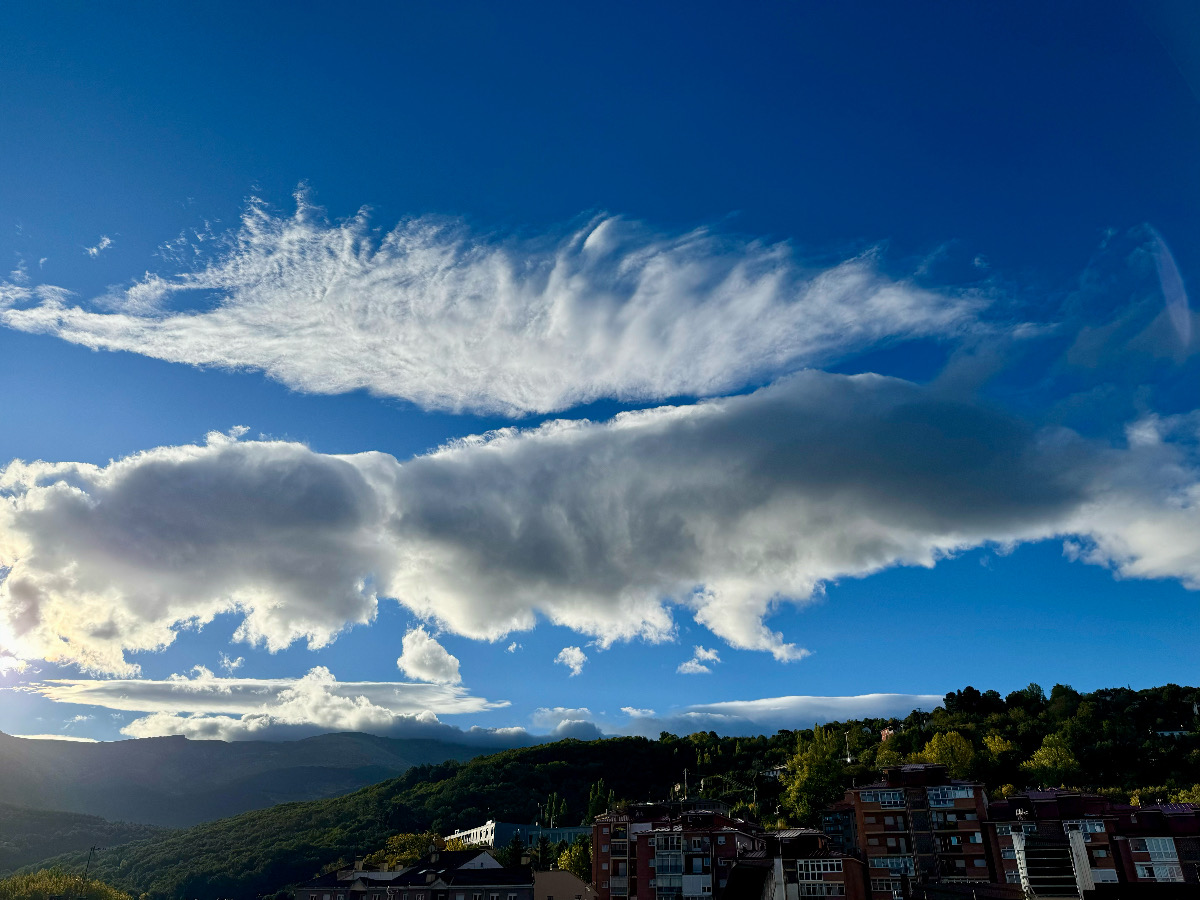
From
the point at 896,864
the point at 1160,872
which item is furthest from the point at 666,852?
the point at 1160,872

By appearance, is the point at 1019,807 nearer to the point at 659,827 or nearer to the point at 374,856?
the point at 659,827

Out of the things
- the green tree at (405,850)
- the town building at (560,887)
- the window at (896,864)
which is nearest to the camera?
the window at (896,864)

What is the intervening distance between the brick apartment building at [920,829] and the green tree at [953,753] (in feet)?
196

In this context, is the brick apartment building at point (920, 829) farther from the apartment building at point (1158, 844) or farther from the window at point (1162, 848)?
the window at point (1162, 848)

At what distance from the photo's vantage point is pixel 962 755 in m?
168

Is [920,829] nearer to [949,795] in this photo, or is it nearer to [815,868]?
[949,795]

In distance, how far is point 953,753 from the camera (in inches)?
6678

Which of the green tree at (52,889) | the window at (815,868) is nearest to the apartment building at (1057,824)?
the window at (815,868)

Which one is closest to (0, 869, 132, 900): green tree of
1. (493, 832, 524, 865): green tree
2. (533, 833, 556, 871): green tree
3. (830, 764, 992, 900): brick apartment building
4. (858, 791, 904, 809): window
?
(493, 832, 524, 865): green tree

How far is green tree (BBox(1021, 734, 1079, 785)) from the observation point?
15388 centimetres

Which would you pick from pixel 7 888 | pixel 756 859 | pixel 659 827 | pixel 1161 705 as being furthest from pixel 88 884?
pixel 1161 705

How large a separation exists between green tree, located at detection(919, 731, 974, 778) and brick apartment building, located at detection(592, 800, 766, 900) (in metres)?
67.8

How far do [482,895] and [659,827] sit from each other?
2692cm

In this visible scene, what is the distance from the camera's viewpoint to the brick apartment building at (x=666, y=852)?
104m
